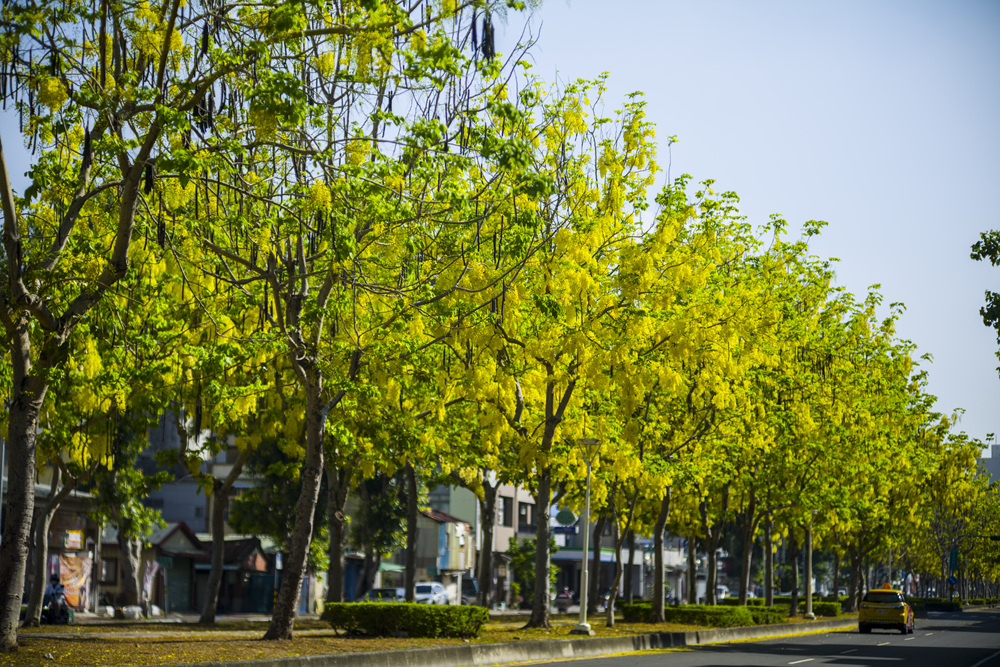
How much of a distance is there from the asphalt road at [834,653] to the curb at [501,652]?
760mm

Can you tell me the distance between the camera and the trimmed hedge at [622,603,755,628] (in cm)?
3397

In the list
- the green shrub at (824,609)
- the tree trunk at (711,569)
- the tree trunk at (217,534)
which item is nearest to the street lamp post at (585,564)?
the tree trunk at (217,534)

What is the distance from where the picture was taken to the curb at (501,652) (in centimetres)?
1695

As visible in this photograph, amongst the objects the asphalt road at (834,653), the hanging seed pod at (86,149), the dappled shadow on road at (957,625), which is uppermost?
the hanging seed pod at (86,149)

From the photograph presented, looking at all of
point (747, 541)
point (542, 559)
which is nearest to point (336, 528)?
point (542, 559)

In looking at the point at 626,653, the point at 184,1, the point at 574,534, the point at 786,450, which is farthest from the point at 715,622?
the point at 574,534

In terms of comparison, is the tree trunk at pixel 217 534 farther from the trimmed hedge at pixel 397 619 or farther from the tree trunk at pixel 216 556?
the trimmed hedge at pixel 397 619

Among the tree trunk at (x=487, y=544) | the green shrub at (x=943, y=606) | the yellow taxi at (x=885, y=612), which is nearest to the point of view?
the tree trunk at (x=487, y=544)

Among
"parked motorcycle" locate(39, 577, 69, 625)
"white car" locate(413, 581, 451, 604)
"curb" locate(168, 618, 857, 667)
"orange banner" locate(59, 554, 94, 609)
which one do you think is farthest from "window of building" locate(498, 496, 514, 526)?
"parked motorcycle" locate(39, 577, 69, 625)

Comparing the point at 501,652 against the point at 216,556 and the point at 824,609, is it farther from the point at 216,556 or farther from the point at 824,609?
the point at 824,609

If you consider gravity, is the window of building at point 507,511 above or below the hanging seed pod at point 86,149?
below

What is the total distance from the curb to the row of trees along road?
2.37m

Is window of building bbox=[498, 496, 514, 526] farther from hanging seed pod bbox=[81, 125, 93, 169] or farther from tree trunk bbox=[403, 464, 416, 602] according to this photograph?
hanging seed pod bbox=[81, 125, 93, 169]

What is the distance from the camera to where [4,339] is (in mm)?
18594
